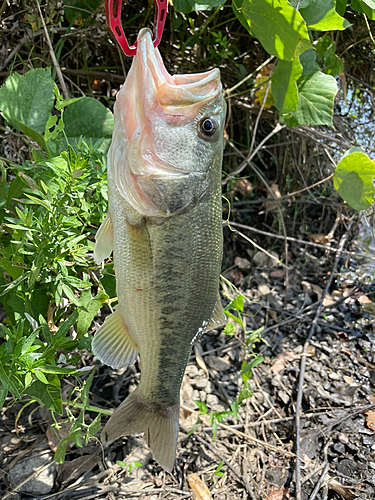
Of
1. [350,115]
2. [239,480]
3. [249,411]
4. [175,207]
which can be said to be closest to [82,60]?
[175,207]

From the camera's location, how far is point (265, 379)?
3.00 metres

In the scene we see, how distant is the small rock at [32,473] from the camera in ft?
6.52

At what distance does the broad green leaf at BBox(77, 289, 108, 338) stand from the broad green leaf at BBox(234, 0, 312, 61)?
1.40 meters

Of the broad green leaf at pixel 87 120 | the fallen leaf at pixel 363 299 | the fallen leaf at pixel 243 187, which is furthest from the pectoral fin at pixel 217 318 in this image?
the fallen leaf at pixel 363 299

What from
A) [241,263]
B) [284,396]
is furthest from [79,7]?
[284,396]

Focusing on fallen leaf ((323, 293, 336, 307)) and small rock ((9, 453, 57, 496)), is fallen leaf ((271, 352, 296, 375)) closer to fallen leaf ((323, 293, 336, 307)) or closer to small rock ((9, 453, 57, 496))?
fallen leaf ((323, 293, 336, 307))

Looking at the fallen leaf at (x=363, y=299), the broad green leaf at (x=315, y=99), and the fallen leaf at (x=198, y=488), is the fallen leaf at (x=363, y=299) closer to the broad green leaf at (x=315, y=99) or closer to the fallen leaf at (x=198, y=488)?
the broad green leaf at (x=315, y=99)

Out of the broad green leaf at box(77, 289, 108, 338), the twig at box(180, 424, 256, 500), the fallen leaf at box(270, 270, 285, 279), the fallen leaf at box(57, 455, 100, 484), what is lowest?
the twig at box(180, 424, 256, 500)

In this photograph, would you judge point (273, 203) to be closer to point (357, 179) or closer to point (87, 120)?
point (357, 179)

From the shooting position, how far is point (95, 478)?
211 cm

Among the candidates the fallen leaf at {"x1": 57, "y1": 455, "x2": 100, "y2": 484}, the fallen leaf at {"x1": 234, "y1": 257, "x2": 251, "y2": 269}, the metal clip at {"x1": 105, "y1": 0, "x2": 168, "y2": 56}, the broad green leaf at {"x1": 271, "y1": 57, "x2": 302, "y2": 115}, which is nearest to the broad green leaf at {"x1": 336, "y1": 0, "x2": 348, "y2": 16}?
the broad green leaf at {"x1": 271, "y1": 57, "x2": 302, "y2": 115}

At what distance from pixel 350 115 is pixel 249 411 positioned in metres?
2.72

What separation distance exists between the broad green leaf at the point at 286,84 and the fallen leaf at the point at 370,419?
82.5 inches

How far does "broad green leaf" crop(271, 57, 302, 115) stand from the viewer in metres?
2.28
